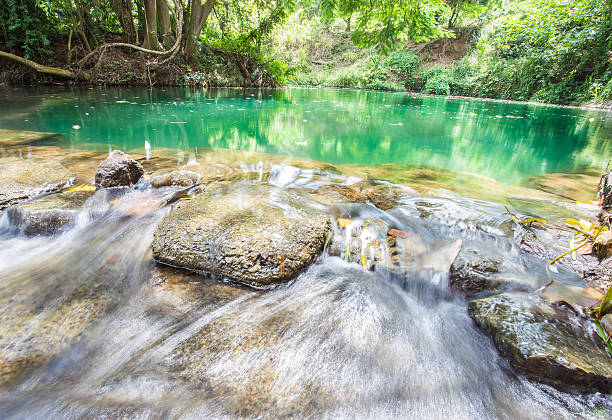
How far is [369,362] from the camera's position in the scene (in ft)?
4.22

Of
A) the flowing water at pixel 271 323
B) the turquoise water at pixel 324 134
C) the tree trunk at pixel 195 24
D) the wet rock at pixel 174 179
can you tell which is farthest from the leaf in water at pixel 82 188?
the tree trunk at pixel 195 24

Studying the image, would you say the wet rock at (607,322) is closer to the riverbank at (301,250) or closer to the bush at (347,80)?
the riverbank at (301,250)

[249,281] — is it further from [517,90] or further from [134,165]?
[517,90]

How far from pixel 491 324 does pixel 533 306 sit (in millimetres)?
281

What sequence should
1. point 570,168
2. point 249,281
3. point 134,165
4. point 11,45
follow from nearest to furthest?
point 249,281 → point 134,165 → point 570,168 → point 11,45

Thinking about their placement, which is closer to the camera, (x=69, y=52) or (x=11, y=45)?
(x=11, y=45)

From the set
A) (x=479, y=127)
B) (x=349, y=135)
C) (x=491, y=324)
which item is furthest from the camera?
(x=479, y=127)

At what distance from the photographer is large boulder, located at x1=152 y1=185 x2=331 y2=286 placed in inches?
68.5

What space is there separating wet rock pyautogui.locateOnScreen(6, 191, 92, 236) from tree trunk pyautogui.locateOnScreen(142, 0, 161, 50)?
11768 mm

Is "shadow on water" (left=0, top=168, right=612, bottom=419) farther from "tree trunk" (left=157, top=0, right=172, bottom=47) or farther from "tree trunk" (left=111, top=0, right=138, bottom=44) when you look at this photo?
"tree trunk" (left=111, top=0, right=138, bottom=44)

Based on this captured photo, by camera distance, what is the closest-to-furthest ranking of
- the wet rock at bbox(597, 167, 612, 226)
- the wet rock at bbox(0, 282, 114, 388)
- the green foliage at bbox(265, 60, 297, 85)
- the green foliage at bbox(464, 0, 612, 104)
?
the wet rock at bbox(0, 282, 114, 388) < the wet rock at bbox(597, 167, 612, 226) < the green foliage at bbox(464, 0, 612, 104) < the green foliage at bbox(265, 60, 297, 85)

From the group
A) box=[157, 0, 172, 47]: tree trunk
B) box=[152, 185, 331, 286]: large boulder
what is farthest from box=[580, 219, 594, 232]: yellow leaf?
box=[157, 0, 172, 47]: tree trunk

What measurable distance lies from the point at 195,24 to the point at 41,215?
42.0 ft

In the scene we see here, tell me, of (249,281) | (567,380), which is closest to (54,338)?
(249,281)
